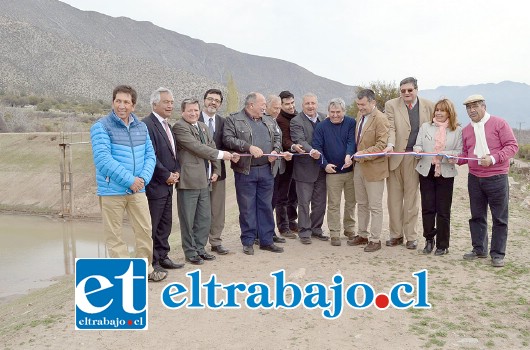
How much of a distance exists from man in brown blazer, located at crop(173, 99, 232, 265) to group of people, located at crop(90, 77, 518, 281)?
0.01m

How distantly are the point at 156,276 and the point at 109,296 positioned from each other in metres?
0.83

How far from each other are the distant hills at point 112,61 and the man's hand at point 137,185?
40.0m

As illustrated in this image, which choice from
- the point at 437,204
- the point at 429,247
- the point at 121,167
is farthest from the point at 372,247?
the point at 121,167

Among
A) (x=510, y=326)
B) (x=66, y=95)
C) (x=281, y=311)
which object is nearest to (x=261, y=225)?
(x=281, y=311)

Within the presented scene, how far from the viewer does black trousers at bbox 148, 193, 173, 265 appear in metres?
5.45

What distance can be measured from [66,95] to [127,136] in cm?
6678

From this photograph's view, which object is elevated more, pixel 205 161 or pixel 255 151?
pixel 255 151

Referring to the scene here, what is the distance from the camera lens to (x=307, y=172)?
22.3 feet

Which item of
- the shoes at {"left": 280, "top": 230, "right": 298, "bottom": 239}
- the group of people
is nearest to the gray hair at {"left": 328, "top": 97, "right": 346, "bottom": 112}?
the group of people

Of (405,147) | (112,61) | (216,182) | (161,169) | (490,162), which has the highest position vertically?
(112,61)

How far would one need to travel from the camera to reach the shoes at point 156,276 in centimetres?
529

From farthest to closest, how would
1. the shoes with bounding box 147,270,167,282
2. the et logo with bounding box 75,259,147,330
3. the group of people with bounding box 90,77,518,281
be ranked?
1. the shoes with bounding box 147,270,167,282
2. the group of people with bounding box 90,77,518,281
3. the et logo with bounding box 75,259,147,330

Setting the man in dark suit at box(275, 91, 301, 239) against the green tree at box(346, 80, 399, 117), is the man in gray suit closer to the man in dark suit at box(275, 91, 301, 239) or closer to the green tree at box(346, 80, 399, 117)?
the man in dark suit at box(275, 91, 301, 239)

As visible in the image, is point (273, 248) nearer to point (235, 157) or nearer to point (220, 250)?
point (220, 250)
